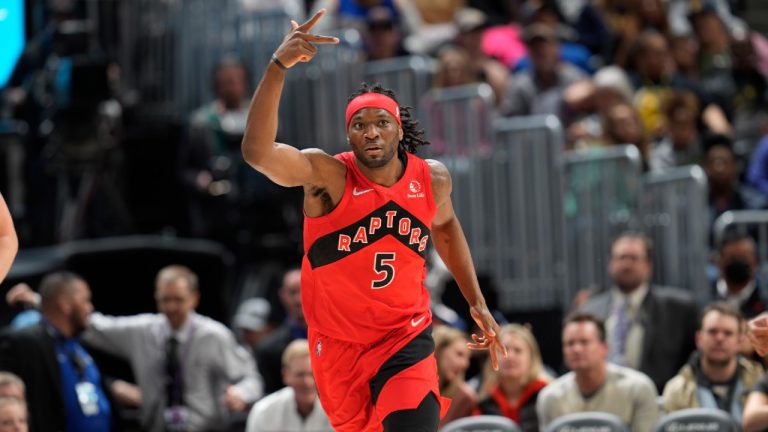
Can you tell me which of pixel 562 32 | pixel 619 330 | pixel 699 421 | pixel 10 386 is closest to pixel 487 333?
pixel 699 421

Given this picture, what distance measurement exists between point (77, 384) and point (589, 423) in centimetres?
343

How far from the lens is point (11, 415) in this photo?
8625 millimetres

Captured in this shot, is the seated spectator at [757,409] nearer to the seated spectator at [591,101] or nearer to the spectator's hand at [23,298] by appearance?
the seated spectator at [591,101]

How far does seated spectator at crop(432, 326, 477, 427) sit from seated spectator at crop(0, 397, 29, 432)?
2617mm

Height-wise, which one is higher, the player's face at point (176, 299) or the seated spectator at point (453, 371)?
the player's face at point (176, 299)

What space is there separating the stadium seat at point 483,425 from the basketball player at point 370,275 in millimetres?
1986

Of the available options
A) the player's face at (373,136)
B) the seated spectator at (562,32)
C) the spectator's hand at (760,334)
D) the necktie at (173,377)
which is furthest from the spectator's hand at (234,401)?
the seated spectator at (562,32)

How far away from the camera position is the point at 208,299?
12.3m

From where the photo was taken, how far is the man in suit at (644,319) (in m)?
10.3

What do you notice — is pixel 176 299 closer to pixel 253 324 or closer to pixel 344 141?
pixel 253 324

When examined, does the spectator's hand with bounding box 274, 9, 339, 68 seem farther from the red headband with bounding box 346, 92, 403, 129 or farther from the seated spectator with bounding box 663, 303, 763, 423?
the seated spectator with bounding box 663, 303, 763, 423

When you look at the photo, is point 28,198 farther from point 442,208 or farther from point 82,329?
point 442,208

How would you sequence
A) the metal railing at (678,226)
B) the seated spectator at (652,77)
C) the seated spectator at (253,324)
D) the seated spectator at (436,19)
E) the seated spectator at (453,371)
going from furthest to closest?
the seated spectator at (436,19) → the seated spectator at (652,77) → the seated spectator at (253,324) → the metal railing at (678,226) → the seated spectator at (453,371)

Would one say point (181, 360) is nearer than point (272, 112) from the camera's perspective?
No
